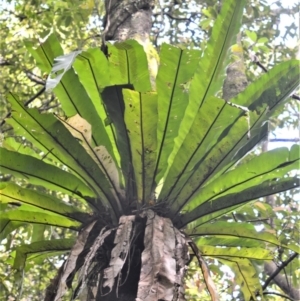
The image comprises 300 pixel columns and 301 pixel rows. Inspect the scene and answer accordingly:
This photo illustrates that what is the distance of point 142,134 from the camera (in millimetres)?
1069

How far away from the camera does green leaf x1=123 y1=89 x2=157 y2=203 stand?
1018 millimetres

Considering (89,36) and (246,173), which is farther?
(89,36)

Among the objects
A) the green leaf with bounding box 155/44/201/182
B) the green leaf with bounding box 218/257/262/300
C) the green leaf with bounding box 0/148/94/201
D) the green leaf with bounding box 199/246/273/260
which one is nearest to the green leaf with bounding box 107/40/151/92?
the green leaf with bounding box 155/44/201/182

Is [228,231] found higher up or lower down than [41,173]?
lower down

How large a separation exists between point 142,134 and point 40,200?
0.38 meters

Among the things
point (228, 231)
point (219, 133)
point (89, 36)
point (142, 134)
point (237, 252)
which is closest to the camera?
point (142, 134)

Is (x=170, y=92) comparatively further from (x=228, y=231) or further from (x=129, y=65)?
(x=228, y=231)

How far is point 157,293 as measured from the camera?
2.96 feet

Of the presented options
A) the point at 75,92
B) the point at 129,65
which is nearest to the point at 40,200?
the point at 75,92

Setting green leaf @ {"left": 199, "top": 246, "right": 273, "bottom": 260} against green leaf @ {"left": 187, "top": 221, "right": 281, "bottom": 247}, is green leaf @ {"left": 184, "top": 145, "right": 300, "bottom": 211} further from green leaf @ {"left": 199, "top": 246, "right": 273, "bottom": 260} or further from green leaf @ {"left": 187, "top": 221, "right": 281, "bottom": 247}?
green leaf @ {"left": 199, "top": 246, "right": 273, "bottom": 260}

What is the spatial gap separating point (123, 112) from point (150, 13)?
2.86 feet

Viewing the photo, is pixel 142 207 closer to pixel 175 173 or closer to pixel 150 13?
pixel 175 173

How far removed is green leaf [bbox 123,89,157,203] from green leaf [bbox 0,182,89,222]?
191 millimetres

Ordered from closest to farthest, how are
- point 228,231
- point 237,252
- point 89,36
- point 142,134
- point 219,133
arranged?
1. point 142,134
2. point 219,133
3. point 228,231
4. point 237,252
5. point 89,36
